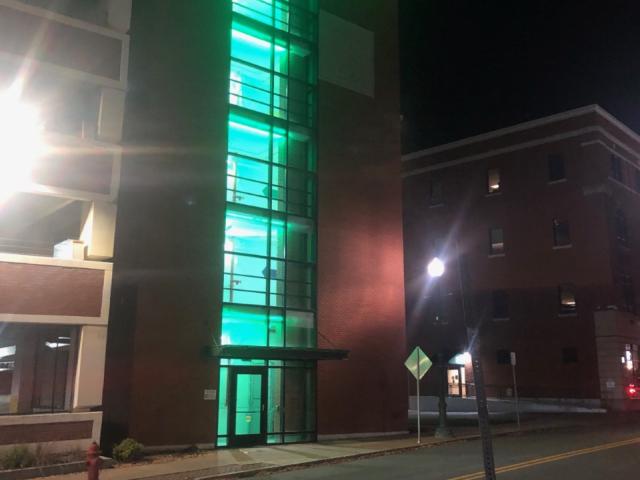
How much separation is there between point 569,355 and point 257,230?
25.0 metres

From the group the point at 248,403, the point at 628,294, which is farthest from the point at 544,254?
the point at 248,403

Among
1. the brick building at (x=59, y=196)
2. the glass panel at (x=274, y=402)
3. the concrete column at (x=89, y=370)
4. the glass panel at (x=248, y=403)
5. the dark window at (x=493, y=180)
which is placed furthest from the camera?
the dark window at (x=493, y=180)

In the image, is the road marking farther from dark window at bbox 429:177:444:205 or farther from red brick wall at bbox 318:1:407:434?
dark window at bbox 429:177:444:205

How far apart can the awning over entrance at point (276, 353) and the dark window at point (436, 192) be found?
28.1 meters

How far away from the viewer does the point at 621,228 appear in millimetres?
40312

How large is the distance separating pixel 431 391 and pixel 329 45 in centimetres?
2778

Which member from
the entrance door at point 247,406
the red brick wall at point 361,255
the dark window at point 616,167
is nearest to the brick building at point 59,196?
the entrance door at point 247,406

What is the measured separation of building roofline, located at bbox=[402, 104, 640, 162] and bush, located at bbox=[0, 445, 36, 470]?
36.2 metres

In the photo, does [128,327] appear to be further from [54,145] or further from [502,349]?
[502,349]

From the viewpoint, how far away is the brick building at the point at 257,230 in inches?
705

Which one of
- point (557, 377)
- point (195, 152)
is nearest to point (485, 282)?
point (557, 377)

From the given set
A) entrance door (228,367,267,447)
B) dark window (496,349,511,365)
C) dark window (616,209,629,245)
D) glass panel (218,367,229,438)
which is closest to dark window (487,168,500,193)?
dark window (616,209,629,245)

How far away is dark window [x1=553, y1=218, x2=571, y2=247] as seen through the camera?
1559 inches

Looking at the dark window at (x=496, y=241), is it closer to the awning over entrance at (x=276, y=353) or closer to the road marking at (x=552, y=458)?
the road marking at (x=552, y=458)
